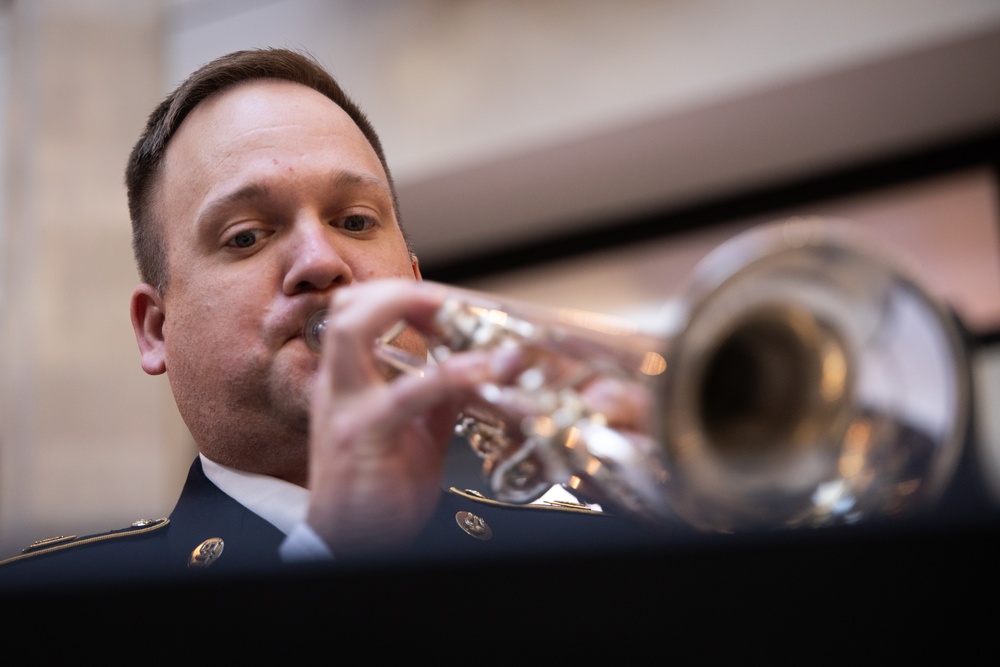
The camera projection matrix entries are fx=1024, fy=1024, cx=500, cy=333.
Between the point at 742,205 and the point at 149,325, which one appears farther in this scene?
the point at 742,205

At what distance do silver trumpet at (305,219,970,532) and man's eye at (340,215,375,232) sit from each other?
0.61m

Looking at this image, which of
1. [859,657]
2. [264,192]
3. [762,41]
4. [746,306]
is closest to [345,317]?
[746,306]

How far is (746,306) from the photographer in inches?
40.6

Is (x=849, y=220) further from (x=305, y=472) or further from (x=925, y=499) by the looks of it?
(x=925, y=499)

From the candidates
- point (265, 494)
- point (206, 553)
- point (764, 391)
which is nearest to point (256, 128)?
point (265, 494)

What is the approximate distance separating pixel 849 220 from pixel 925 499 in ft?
14.0

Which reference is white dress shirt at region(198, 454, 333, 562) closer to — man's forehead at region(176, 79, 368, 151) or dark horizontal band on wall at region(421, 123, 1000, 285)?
man's forehead at region(176, 79, 368, 151)

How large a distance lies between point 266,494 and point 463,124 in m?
3.40

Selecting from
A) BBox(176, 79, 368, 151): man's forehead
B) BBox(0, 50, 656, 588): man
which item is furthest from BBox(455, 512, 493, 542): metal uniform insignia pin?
BBox(176, 79, 368, 151): man's forehead

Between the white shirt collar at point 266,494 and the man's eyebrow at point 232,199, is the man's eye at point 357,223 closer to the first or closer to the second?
the man's eyebrow at point 232,199

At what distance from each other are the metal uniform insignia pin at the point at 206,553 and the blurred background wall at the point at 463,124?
122 inches

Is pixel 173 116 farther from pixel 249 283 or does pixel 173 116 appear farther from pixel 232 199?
pixel 249 283

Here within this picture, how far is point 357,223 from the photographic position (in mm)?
1748

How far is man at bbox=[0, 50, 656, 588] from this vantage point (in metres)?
1.57
